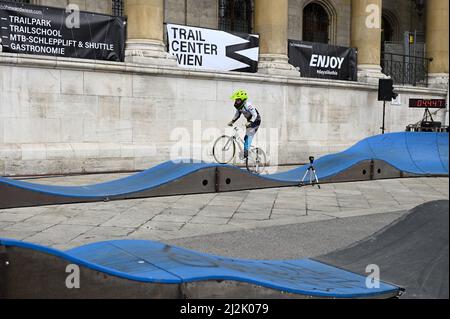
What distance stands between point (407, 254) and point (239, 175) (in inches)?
252

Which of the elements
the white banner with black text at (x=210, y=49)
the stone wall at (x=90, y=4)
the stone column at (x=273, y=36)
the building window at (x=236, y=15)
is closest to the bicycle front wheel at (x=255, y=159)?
the white banner with black text at (x=210, y=49)

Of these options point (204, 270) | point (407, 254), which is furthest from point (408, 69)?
point (204, 270)

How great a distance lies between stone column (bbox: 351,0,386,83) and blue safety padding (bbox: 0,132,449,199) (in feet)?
17.2

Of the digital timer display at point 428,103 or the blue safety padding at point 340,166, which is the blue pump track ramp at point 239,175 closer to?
the blue safety padding at point 340,166

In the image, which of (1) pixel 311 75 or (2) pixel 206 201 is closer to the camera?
(2) pixel 206 201

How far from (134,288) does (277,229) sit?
13.8ft

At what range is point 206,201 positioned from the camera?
9.56m

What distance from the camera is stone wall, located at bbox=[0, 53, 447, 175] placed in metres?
12.5

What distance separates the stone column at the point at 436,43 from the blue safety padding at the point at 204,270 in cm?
1975

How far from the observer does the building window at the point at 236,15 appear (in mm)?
20859

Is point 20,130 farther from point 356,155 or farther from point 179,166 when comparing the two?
point 356,155

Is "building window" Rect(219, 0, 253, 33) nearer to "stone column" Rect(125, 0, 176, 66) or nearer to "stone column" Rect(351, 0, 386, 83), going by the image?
"stone column" Rect(351, 0, 386, 83)

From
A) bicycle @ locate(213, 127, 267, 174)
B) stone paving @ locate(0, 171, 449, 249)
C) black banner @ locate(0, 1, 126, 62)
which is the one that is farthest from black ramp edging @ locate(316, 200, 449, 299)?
black banner @ locate(0, 1, 126, 62)
